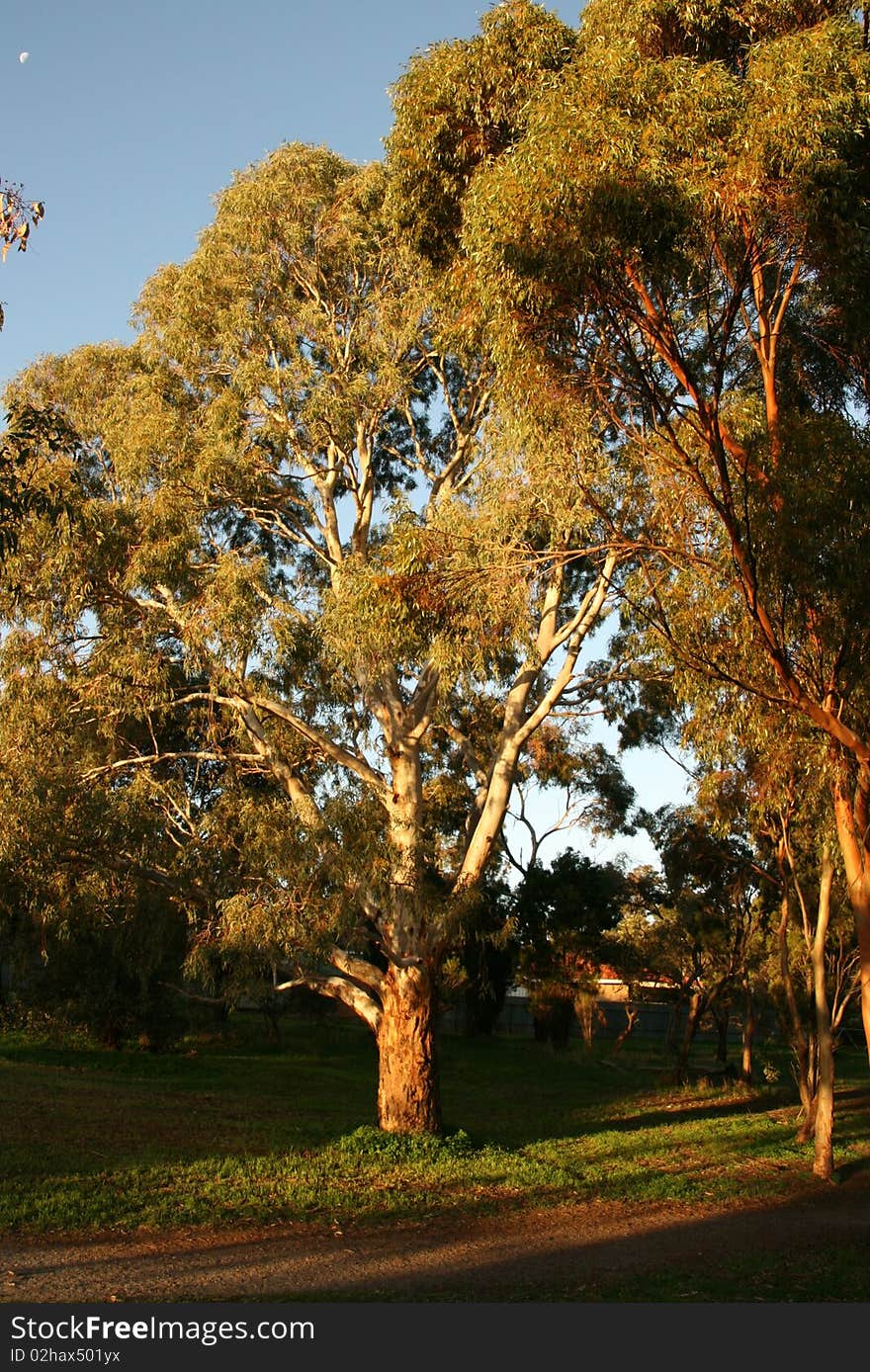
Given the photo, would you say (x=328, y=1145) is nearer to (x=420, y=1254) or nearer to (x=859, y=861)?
(x=420, y=1254)

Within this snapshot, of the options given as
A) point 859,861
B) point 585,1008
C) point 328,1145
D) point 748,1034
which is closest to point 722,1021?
point 748,1034

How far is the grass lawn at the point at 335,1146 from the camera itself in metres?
9.88

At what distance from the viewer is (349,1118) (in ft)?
51.4

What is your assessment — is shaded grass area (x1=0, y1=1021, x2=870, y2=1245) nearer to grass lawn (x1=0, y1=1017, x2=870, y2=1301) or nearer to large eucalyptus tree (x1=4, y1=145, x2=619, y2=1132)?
grass lawn (x1=0, y1=1017, x2=870, y2=1301)

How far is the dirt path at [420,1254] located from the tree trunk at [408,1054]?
3.05 meters

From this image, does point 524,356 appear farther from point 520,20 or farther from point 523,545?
point 520,20

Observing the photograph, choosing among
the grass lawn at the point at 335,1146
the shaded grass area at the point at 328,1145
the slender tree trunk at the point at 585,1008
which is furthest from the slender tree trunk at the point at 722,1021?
the shaded grass area at the point at 328,1145

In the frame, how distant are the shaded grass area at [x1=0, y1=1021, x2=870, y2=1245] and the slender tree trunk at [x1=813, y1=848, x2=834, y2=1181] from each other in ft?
1.32

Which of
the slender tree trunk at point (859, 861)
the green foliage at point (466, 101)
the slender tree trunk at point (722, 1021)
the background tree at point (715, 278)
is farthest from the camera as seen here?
the slender tree trunk at point (722, 1021)

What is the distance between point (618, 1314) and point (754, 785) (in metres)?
9.40

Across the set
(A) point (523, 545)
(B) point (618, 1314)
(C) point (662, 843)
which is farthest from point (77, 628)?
(C) point (662, 843)

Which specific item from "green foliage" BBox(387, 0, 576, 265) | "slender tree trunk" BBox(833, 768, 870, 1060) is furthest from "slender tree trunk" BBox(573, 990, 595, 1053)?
"green foliage" BBox(387, 0, 576, 265)

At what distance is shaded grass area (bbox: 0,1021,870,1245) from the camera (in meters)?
10.1

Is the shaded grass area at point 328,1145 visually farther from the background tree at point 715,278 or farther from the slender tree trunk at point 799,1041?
the background tree at point 715,278
